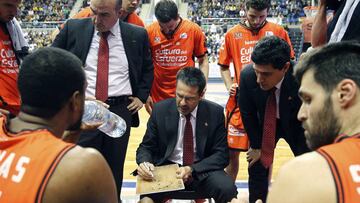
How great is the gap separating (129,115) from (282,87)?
1358mm

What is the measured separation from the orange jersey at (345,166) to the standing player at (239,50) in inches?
137

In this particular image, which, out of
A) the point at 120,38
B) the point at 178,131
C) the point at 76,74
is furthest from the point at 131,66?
the point at 76,74

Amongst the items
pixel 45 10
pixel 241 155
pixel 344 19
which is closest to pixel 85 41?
pixel 344 19

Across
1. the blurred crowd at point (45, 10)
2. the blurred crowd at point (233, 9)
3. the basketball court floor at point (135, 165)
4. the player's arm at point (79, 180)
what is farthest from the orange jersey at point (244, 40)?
the blurred crowd at point (45, 10)

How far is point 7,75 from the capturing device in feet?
13.0

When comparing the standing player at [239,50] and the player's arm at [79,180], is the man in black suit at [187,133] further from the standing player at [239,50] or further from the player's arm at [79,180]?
the player's arm at [79,180]

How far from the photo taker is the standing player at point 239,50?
17.0ft

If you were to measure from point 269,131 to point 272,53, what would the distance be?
2.29 ft

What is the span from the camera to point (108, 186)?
6.79ft

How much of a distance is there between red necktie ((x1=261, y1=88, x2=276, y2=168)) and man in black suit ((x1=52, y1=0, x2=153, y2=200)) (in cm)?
111

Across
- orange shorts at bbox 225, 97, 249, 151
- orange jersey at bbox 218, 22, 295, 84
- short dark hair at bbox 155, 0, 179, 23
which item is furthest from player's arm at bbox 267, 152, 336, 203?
short dark hair at bbox 155, 0, 179, 23

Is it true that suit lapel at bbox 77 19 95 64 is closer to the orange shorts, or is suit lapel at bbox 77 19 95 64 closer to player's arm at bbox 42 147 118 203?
the orange shorts

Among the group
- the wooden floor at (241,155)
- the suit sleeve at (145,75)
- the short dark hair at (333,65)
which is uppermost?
the short dark hair at (333,65)

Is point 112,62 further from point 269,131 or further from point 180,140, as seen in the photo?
point 269,131
